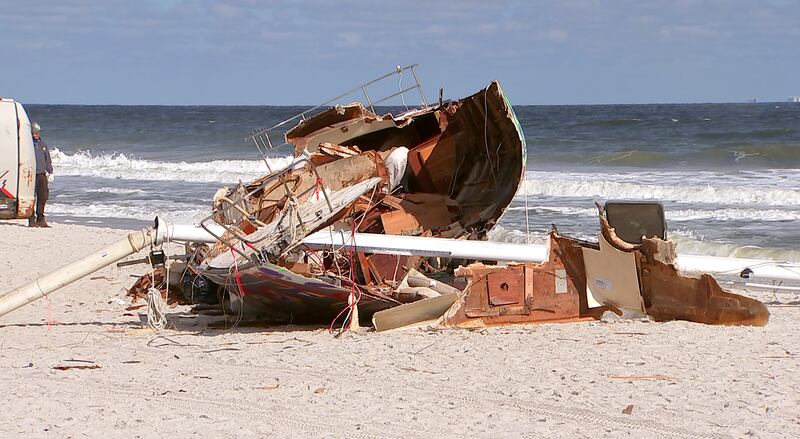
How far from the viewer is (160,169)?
3269cm

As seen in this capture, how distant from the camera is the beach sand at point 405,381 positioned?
5988mm

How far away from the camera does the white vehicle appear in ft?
51.1

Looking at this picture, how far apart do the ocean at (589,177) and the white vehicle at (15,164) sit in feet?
9.00

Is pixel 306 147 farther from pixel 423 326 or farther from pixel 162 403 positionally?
pixel 162 403

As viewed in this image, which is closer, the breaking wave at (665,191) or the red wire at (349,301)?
the red wire at (349,301)

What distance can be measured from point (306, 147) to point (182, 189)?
15.5 m

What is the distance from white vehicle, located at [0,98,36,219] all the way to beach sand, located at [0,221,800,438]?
689cm

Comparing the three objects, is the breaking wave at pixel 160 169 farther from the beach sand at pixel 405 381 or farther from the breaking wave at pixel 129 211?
the beach sand at pixel 405 381

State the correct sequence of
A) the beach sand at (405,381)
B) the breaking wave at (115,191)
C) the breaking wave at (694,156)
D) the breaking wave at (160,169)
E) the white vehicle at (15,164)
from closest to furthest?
1. the beach sand at (405,381)
2. the white vehicle at (15,164)
3. the breaking wave at (115,191)
4. the breaking wave at (160,169)
5. the breaking wave at (694,156)

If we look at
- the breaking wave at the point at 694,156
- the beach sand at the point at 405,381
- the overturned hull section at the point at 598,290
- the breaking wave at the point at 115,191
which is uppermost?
the breaking wave at the point at 694,156

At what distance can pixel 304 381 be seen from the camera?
7031 mm

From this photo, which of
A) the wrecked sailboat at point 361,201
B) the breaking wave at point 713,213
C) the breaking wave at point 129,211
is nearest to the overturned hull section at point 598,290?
the wrecked sailboat at point 361,201

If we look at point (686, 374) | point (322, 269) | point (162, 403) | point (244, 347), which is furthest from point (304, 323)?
point (686, 374)

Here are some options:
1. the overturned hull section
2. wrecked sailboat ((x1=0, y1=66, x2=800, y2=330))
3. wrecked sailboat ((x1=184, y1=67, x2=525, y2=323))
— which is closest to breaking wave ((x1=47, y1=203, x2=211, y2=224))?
wrecked sailboat ((x1=184, y1=67, x2=525, y2=323))
